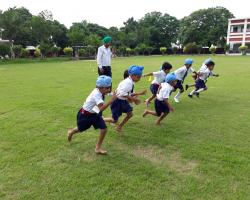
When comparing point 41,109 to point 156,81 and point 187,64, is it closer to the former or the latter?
point 156,81

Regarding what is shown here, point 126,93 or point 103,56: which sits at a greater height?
point 103,56

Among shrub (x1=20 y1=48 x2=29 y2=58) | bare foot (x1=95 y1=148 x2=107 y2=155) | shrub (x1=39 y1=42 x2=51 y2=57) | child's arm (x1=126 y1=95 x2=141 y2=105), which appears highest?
shrub (x1=39 y1=42 x2=51 y2=57)

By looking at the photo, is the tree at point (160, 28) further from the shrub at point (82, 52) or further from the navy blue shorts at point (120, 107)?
the navy blue shorts at point (120, 107)

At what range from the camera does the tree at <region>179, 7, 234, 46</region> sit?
59575 millimetres

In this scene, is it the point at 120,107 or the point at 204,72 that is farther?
the point at 204,72

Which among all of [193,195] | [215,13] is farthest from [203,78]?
[215,13]

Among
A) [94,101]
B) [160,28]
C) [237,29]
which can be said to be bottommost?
[94,101]

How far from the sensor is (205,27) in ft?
201

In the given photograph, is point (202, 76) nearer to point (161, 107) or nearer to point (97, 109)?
point (161, 107)

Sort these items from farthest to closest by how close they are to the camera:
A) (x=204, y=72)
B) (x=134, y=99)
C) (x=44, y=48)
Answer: (x=44, y=48) → (x=204, y=72) → (x=134, y=99)

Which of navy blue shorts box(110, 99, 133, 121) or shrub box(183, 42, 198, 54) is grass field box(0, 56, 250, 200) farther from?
shrub box(183, 42, 198, 54)

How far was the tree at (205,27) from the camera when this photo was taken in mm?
59575

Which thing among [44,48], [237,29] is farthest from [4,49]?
[237,29]

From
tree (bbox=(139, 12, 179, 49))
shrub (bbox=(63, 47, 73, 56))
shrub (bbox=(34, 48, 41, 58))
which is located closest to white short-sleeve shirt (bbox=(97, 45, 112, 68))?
shrub (bbox=(34, 48, 41, 58))
